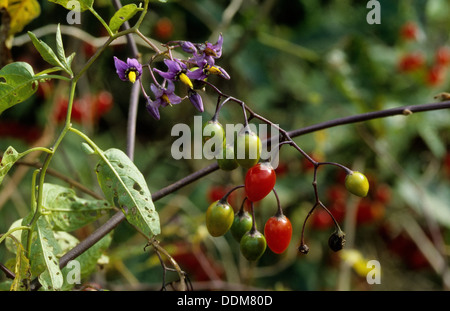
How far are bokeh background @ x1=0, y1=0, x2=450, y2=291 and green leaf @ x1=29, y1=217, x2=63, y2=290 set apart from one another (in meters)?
0.98

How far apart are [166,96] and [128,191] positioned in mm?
139

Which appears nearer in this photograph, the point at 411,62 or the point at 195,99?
the point at 195,99

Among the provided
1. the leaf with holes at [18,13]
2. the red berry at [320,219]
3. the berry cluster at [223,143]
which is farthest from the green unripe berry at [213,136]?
the red berry at [320,219]

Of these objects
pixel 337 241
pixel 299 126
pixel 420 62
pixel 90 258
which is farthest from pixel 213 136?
pixel 420 62

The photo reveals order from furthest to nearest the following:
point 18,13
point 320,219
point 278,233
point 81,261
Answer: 1. point 320,219
2. point 18,13
3. point 81,261
4. point 278,233

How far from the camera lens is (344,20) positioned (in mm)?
2141

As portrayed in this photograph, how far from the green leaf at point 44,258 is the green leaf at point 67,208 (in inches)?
4.1

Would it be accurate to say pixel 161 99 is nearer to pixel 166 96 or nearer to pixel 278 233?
pixel 166 96

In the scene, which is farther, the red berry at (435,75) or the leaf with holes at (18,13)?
the red berry at (435,75)

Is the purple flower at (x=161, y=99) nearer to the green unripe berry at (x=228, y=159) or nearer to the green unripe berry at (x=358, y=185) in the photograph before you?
the green unripe berry at (x=228, y=159)

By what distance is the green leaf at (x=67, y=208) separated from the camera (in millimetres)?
861

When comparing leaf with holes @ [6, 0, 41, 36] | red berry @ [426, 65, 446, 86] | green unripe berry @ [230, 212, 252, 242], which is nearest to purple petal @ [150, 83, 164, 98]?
green unripe berry @ [230, 212, 252, 242]

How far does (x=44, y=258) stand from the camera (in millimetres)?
737
